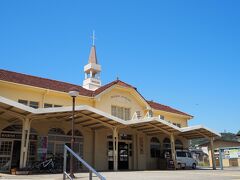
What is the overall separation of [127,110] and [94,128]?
12.6 ft

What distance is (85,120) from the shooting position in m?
18.2

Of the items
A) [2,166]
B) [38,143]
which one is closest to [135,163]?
[38,143]

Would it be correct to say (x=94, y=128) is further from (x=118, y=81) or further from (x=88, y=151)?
(x=118, y=81)

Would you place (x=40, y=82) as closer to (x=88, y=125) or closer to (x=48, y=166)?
(x=88, y=125)

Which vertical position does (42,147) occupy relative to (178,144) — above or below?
below

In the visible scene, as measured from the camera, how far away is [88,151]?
1948cm

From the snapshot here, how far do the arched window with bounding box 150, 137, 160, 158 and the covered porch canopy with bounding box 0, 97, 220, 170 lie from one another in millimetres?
1397

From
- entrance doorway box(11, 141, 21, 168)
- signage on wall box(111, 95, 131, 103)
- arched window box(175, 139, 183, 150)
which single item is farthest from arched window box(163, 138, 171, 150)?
entrance doorway box(11, 141, 21, 168)

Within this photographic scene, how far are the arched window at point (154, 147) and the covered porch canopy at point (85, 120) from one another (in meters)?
1.40

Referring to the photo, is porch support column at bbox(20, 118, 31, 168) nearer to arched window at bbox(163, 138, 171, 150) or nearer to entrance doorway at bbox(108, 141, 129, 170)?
entrance doorway at bbox(108, 141, 129, 170)

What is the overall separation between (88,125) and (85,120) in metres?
1.22

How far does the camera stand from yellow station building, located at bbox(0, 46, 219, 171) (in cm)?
1589

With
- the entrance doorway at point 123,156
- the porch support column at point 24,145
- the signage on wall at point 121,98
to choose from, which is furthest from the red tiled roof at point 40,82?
the entrance doorway at point 123,156

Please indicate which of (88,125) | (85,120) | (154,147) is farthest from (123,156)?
(85,120)
